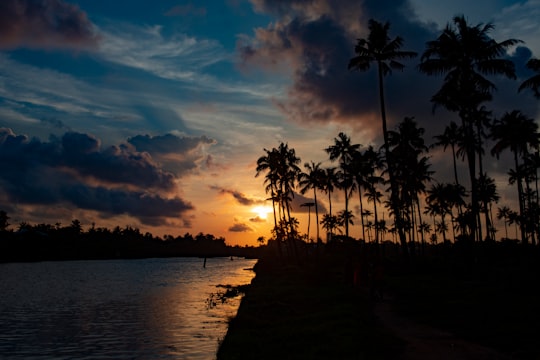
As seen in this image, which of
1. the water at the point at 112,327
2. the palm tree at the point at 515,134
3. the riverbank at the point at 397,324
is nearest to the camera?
the riverbank at the point at 397,324

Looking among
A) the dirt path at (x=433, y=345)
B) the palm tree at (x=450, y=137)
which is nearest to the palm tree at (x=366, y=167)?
the palm tree at (x=450, y=137)

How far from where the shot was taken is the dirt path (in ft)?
41.3

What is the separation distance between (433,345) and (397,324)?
4233mm

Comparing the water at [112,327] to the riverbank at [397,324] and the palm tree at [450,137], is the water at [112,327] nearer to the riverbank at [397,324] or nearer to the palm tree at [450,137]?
the riverbank at [397,324]

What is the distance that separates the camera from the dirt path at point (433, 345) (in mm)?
12594

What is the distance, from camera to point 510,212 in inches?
5615

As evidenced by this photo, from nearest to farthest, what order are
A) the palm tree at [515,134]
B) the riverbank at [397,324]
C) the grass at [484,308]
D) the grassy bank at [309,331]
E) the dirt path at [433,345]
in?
the dirt path at [433,345]
the riverbank at [397,324]
the grassy bank at [309,331]
the grass at [484,308]
the palm tree at [515,134]

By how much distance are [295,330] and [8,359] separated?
43.0 feet

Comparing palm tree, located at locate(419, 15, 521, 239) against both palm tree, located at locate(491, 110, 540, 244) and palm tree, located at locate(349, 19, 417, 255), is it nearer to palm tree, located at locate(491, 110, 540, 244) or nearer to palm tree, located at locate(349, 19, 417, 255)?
palm tree, located at locate(349, 19, 417, 255)

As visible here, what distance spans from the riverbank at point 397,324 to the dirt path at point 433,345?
1.1 inches

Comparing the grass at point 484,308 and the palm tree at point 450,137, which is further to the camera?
the palm tree at point 450,137

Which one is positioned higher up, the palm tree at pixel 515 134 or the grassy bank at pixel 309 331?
the palm tree at pixel 515 134

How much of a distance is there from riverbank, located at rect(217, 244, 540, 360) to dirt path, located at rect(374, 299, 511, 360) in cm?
3

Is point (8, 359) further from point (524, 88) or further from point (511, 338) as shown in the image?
point (524, 88)
